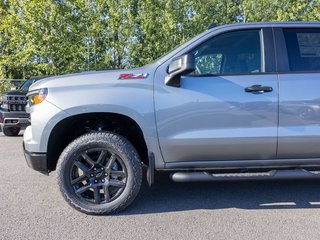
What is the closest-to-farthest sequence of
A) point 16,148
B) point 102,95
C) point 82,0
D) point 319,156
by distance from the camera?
point 102,95
point 319,156
point 16,148
point 82,0

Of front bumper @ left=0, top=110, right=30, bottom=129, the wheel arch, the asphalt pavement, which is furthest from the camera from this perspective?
front bumper @ left=0, top=110, right=30, bottom=129

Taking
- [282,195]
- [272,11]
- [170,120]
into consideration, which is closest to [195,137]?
[170,120]

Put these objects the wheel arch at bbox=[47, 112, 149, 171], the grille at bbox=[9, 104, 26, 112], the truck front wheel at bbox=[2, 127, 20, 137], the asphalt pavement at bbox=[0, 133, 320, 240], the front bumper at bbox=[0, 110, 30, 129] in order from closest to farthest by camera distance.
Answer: the asphalt pavement at bbox=[0, 133, 320, 240] → the wheel arch at bbox=[47, 112, 149, 171] → the front bumper at bbox=[0, 110, 30, 129] → the grille at bbox=[9, 104, 26, 112] → the truck front wheel at bbox=[2, 127, 20, 137]

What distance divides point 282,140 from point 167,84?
4.33 feet

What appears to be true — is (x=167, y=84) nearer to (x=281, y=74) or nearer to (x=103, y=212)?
(x=281, y=74)

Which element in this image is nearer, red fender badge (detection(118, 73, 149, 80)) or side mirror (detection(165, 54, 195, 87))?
side mirror (detection(165, 54, 195, 87))

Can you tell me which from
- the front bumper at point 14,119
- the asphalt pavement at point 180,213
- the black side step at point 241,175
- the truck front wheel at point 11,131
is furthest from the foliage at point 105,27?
the black side step at point 241,175

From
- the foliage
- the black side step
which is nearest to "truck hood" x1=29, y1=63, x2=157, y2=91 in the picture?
the black side step

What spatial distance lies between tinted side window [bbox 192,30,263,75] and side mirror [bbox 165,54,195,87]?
0.30 meters

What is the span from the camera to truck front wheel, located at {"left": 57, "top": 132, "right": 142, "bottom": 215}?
360cm

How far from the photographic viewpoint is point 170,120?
11.7ft

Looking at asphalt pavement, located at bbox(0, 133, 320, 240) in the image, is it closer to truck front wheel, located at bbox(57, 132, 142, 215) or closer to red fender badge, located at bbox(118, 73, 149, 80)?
truck front wheel, located at bbox(57, 132, 142, 215)

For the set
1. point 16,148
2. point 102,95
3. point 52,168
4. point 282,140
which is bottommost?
point 16,148

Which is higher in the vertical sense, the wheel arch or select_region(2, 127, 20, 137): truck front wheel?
the wheel arch
